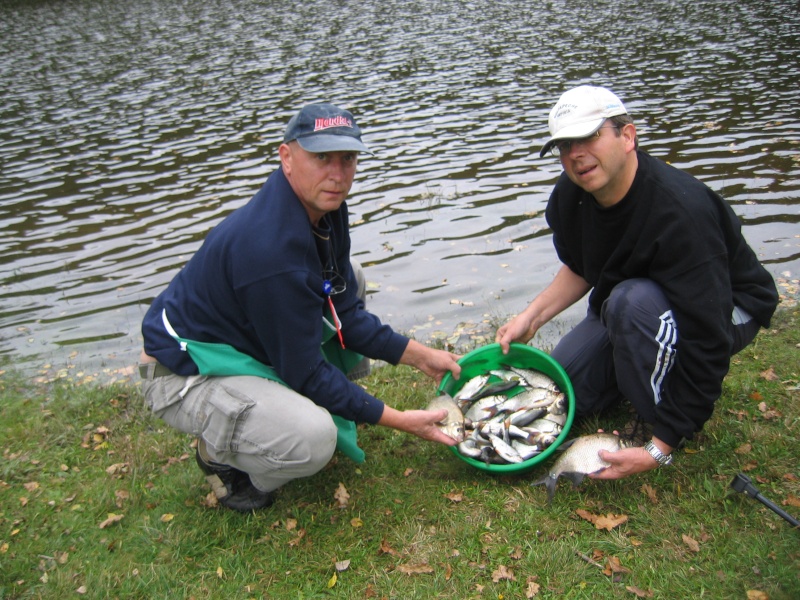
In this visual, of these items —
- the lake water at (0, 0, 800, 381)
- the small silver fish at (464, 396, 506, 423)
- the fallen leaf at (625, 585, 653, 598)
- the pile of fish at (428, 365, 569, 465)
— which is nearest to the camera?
the fallen leaf at (625, 585, 653, 598)

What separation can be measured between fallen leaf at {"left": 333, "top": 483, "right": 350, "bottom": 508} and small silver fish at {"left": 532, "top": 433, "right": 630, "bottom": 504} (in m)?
1.04

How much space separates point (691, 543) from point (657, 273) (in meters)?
1.28

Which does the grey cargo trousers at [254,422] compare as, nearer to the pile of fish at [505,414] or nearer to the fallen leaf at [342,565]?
the fallen leaf at [342,565]

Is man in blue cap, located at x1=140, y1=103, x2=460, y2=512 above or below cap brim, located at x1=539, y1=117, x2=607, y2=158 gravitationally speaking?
below

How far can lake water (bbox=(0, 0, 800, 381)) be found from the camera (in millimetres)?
7566

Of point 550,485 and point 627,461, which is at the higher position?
point 627,461

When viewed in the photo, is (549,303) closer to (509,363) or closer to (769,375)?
(509,363)

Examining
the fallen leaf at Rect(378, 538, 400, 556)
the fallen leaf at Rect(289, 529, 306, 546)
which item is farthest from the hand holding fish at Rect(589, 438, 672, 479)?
the fallen leaf at Rect(289, 529, 306, 546)

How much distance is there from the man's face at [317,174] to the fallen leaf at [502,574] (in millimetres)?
1907

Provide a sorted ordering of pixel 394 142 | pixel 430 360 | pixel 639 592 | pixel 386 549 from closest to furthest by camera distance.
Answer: pixel 639 592 → pixel 386 549 → pixel 430 360 → pixel 394 142

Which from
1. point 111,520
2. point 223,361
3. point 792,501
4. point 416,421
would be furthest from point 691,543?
point 111,520

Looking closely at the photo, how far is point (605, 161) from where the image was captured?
11.7 feet

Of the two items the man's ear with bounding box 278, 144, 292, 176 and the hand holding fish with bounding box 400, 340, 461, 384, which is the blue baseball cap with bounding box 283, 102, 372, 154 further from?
the hand holding fish with bounding box 400, 340, 461, 384

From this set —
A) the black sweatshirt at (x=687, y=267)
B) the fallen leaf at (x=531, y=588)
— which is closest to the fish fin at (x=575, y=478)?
the black sweatshirt at (x=687, y=267)
